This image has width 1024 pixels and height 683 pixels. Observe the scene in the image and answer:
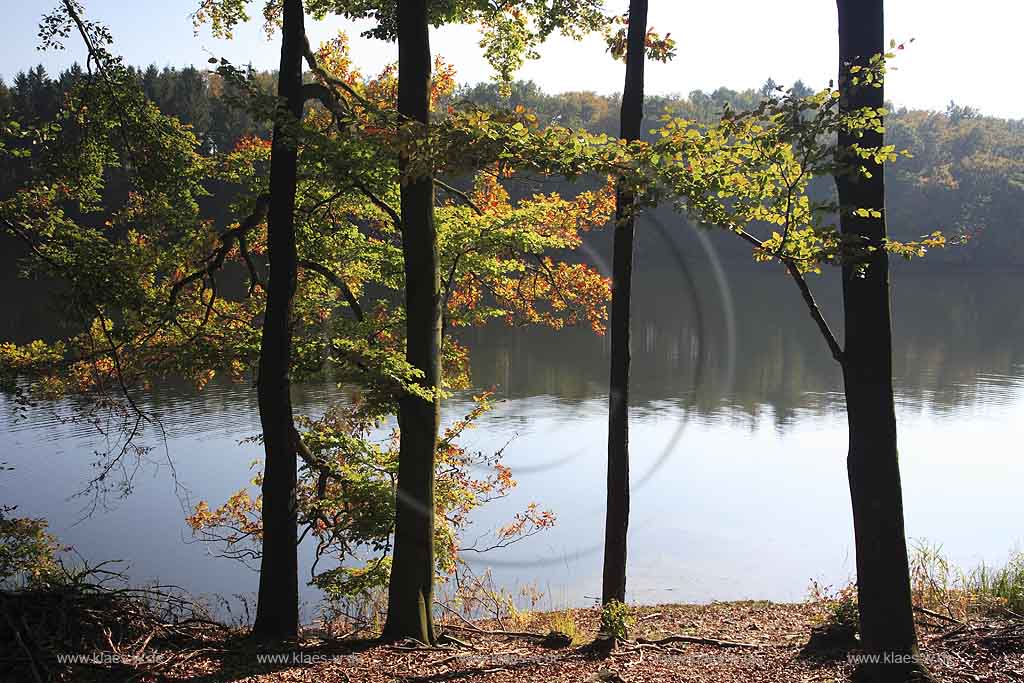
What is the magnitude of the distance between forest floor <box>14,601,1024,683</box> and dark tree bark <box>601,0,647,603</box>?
0.81 m

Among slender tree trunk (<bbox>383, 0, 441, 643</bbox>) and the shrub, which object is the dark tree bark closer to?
the shrub

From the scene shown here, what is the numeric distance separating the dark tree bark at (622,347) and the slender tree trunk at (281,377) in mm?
2725

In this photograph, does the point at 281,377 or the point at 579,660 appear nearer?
the point at 579,660

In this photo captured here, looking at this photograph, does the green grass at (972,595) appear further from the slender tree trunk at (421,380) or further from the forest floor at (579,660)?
the slender tree trunk at (421,380)

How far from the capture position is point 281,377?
777 cm

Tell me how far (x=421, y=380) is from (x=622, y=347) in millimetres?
1768

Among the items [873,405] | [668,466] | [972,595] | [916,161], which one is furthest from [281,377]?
[916,161]

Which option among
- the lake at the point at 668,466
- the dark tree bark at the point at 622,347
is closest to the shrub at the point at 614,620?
the dark tree bark at the point at 622,347

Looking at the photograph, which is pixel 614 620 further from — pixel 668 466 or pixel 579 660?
pixel 668 466

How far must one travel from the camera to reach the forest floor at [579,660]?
6.06 m

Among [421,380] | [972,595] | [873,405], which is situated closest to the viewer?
[873,405]

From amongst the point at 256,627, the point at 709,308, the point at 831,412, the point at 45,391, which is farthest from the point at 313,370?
the point at 709,308

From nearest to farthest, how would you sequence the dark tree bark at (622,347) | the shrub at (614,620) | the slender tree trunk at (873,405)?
the slender tree trunk at (873,405), the shrub at (614,620), the dark tree bark at (622,347)

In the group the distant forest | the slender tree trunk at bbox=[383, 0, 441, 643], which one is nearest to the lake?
the slender tree trunk at bbox=[383, 0, 441, 643]
